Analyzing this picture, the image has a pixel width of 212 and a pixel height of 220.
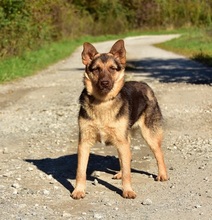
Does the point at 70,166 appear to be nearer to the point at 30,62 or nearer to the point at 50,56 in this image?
the point at 30,62

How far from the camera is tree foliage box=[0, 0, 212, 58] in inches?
907

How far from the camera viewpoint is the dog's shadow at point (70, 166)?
6719mm

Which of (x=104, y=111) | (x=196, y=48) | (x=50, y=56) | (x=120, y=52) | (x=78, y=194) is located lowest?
(x=196, y=48)

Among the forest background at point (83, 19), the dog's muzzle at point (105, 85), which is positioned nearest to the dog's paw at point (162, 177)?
the dog's muzzle at point (105, 85)

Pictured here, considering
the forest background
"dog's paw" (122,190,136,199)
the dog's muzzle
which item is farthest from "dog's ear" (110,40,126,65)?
the forest background

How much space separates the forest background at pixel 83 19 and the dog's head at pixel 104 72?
11958 millimetres

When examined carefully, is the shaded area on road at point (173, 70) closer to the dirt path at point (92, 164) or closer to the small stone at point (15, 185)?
the dirt path at point (92, 164)

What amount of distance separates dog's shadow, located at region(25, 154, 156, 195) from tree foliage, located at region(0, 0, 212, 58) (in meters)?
14.5

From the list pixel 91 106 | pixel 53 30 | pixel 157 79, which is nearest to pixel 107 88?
pixel 91 106

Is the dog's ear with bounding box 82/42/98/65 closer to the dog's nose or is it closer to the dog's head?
the dog's head

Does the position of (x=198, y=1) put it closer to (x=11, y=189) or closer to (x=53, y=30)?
(x=53, y=30)

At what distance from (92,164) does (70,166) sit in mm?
297

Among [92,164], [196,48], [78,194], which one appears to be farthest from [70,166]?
[196,48]

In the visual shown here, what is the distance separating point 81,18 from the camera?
45.5m
